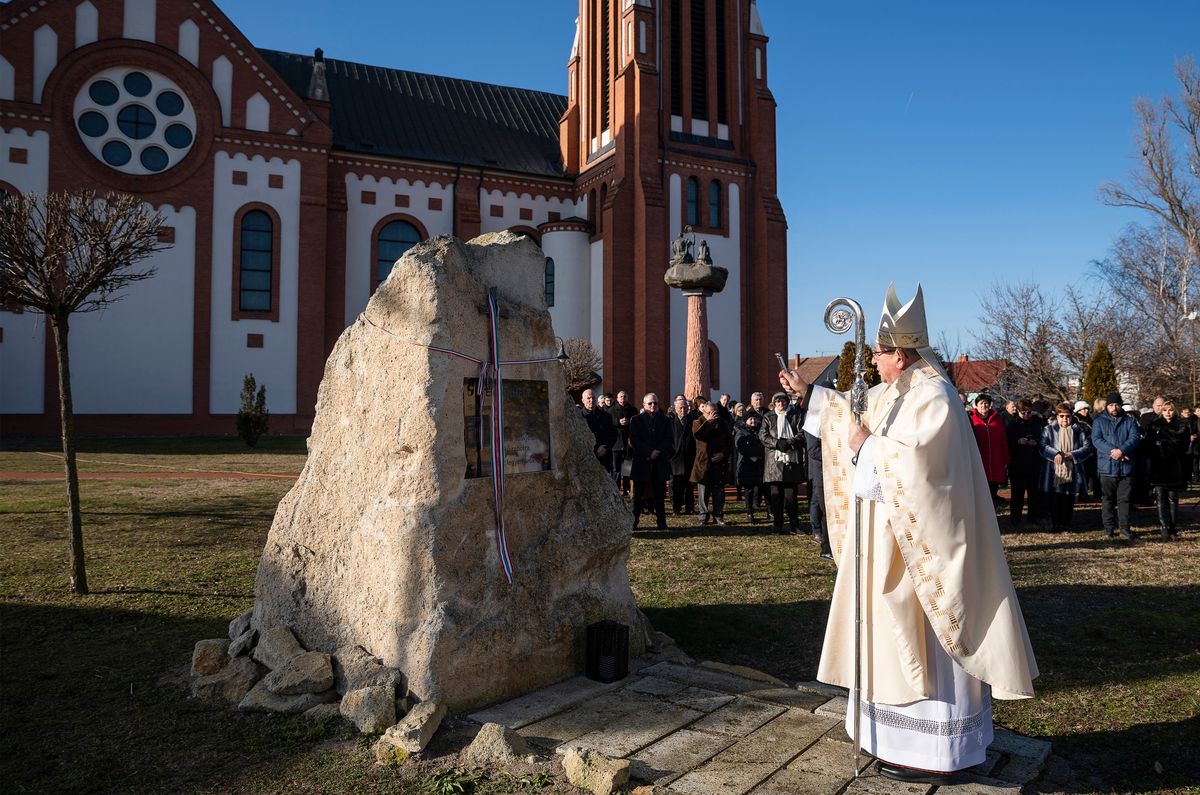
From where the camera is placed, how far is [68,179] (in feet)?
77.4

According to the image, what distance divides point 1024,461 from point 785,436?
3621mm

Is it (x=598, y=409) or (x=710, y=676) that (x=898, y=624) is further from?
(x=598, y=409)

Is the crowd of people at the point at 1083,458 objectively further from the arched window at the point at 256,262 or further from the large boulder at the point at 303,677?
the arched window at the point at 256,262

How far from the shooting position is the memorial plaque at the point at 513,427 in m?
4.45

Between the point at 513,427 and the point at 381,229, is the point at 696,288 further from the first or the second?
the point at 381,229

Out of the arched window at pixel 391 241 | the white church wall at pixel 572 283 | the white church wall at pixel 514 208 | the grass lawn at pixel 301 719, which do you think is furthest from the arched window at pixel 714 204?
the grass lawn at pixel 301 719

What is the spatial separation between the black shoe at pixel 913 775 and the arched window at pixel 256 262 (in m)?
25.8

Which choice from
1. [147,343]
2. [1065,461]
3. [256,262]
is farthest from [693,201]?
[1065,461]

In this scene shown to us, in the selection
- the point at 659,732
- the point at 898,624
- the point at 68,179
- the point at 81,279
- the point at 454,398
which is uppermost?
the point at 68,179

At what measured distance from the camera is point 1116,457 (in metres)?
9.53

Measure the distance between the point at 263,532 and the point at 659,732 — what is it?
23.7 ft

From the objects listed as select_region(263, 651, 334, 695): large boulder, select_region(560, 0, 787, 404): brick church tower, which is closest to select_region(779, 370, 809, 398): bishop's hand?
select_region(263, 651, 334, 695): large boulder

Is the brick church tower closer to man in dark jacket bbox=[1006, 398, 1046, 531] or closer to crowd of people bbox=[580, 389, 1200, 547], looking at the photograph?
crowd of people bbox=[580, 389, 1200, 547]

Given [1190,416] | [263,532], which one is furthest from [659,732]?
[1190,416]
